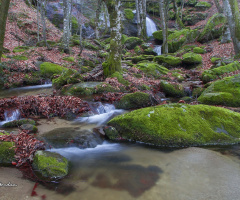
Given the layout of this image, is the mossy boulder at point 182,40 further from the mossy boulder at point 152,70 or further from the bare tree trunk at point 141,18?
the mossy boulder at point 152,70

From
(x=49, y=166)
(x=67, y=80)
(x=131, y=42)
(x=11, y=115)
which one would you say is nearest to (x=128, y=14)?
(x=131, y=42)

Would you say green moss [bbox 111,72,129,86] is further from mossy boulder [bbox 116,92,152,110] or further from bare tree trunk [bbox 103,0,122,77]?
mossy boulder [bbox 116,92,152,110]

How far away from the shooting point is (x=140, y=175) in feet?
11.9

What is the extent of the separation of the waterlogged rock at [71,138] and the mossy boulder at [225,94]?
4713 mm

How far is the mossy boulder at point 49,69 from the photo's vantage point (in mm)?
13250

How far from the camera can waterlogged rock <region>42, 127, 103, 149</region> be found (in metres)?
4.75

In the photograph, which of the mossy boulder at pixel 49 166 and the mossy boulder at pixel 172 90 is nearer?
the mossy boulder at pixel 49 166

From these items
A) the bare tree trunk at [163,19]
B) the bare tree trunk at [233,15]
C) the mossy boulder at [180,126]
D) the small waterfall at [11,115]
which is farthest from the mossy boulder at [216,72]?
the small waterfall at [11,115]

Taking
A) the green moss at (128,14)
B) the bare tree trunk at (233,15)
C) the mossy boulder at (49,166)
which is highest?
the green moss at (128,14)

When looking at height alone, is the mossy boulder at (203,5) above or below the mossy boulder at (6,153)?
above

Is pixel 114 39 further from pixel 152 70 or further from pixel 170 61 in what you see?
pixel 170 61

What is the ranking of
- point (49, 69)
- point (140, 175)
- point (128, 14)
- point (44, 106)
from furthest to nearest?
point (128, 14) < point (49, 69) < point (44, 106) < point (140, 175)

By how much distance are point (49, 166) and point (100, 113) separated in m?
3.92

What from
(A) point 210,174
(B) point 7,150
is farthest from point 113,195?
(B) point 7,150
